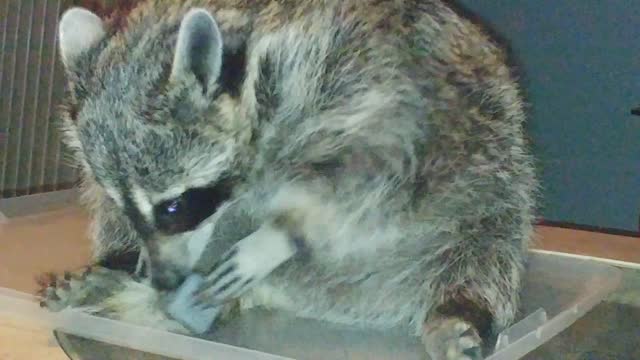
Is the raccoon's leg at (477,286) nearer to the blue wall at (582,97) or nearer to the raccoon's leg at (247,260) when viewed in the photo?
the raccoon's leg at (247,260)

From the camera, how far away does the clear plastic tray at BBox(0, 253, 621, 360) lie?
2.79 feet

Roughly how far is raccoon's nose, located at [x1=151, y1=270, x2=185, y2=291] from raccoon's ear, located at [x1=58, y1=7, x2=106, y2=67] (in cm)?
20

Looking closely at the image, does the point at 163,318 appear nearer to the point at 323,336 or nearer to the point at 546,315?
the point at 323,336

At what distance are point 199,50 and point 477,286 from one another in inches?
14.1

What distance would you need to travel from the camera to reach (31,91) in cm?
151

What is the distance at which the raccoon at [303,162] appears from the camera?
0.80 meters

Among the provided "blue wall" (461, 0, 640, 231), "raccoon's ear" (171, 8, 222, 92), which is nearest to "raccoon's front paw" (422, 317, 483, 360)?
"raccoon's ear" (171, 8, 222, 92)

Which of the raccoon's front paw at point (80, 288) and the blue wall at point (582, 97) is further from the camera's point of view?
the blue wall at point (582, 97)

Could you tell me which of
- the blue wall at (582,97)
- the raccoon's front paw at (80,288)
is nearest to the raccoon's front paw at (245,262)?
the raccoon's front paw at (80,288)

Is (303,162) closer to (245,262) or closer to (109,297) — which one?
(245,262)

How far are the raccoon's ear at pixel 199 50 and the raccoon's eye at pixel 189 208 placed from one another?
0.08m

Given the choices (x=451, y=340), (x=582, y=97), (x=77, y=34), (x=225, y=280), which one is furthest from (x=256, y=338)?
(x=582, y=97)

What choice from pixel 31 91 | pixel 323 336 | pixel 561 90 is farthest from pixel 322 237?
pixel 561 90

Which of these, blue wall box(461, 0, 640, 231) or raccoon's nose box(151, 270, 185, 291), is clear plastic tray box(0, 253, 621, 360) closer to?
raccoon's nose box(151, 270, 185, 291)
